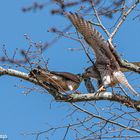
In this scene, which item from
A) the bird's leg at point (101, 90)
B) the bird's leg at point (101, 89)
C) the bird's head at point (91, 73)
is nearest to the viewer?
the bird's leg at point (101, 90)

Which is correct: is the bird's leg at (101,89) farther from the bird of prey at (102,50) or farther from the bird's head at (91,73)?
the bird's head at (91,73)

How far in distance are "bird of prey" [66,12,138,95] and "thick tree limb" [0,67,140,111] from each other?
20.4 inches

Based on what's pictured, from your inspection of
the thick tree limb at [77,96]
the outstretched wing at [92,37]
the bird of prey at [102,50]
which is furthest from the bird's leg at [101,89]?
the outstretched wing at [92,37]

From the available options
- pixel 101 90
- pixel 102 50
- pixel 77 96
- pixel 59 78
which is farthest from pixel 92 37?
pixel 77 96

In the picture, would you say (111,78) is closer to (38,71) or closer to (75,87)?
(75,87)

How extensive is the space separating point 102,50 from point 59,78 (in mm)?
778

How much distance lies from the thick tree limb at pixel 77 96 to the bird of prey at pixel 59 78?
72mm

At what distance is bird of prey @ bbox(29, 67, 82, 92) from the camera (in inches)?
311

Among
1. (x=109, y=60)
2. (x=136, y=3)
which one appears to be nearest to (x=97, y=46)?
(x=109, y=60)

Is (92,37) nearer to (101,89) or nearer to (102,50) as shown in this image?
(102,50)

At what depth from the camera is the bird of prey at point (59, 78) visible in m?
7.90

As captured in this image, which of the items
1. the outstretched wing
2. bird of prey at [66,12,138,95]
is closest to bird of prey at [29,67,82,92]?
bird of prey at [66,12,138,95]

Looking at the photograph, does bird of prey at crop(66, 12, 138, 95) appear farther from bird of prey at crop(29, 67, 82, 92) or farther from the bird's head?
bird of prey at crop(29, 67, 82, 92)

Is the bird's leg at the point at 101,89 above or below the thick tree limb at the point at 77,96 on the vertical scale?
A: above
